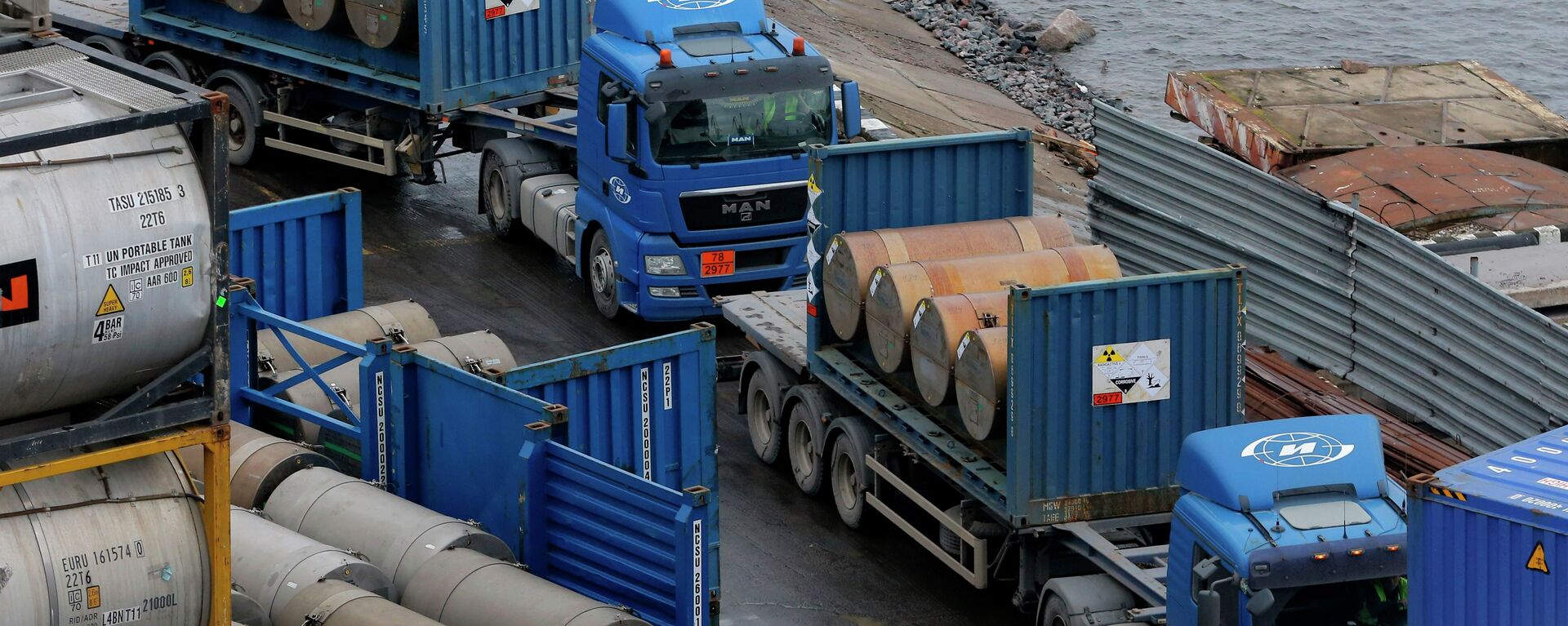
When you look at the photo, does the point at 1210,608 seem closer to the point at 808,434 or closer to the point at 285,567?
the point at 285,567

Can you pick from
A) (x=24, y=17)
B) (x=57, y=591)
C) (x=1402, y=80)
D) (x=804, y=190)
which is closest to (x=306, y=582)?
(x=57, y=591)

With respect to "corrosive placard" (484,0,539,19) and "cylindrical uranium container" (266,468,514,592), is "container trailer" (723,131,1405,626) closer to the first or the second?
"cylindrical uranium container" (266,468,514,592)

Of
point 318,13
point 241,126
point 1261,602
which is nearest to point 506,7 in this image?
point 318,13

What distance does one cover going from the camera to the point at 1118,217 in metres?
16.9

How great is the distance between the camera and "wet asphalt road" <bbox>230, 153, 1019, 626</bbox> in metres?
12.8

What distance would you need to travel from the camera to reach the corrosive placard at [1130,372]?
37.8ft

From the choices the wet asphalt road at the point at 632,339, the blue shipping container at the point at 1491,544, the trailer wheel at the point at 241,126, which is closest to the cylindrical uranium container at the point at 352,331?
the wet asphalt road at the point at 632,339

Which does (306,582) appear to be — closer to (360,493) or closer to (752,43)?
(360,493)

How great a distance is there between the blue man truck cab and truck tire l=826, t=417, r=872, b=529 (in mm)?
3154

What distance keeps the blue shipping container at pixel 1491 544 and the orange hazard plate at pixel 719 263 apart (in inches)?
343

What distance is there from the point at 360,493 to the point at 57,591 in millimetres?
3072

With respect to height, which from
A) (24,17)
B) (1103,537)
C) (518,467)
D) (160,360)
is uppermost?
(24,17)

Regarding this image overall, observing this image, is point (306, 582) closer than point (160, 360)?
No

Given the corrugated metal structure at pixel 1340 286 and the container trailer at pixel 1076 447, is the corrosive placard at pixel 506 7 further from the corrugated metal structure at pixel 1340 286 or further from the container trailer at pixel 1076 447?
the corrugated metal structure at pixel 1340 286
